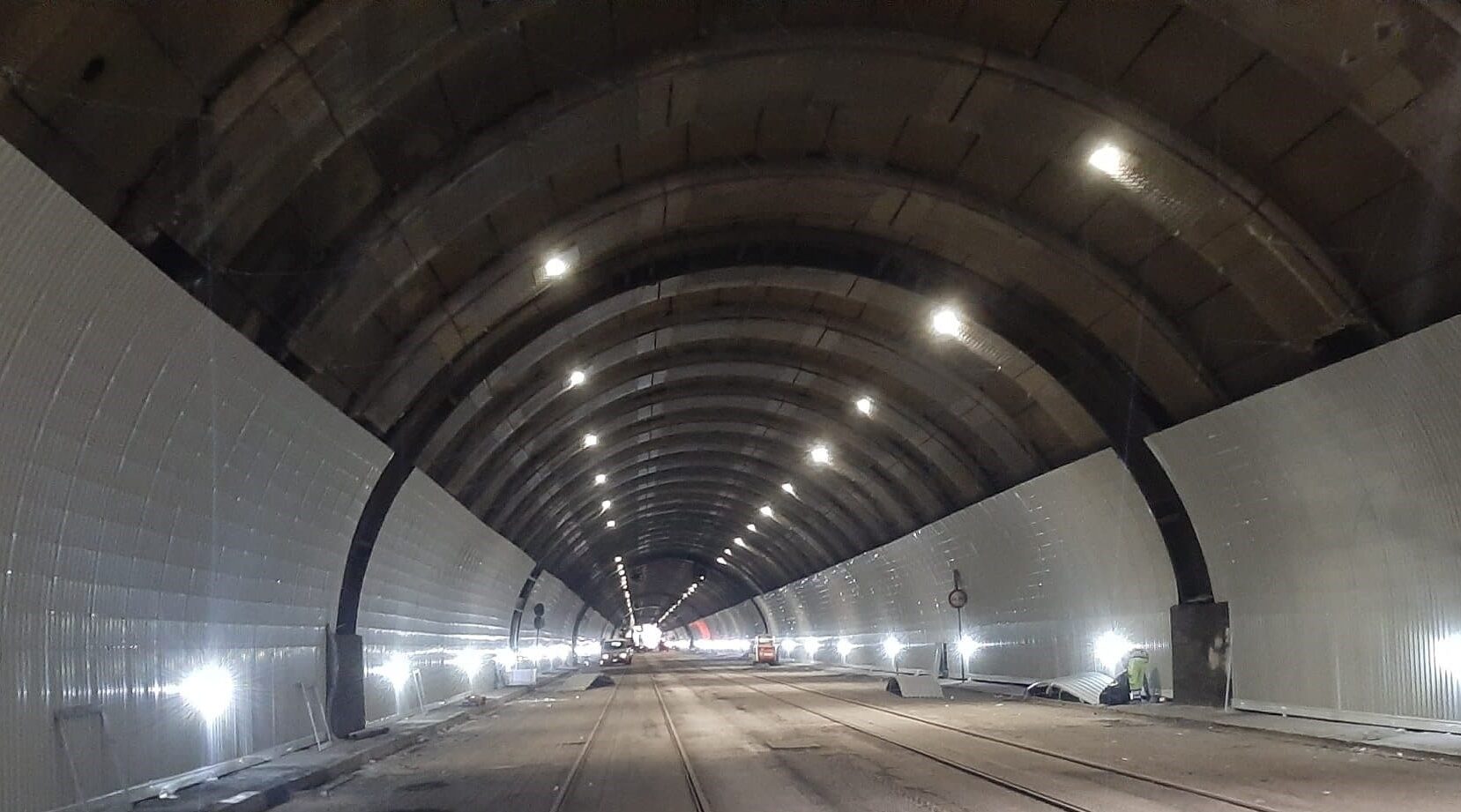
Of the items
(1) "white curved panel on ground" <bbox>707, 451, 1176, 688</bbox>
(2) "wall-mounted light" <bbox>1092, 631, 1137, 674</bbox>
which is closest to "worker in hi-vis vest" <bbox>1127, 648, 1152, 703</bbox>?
(1) "white curved panel on ground" <bbox>707, 451, 1176, 688</bbox>

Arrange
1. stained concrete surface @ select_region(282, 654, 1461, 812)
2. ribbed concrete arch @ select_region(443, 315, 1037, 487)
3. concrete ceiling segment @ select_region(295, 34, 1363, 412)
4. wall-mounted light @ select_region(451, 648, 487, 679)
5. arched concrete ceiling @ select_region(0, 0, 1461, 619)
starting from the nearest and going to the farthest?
arched concrete ceiling @ select_region(0, 0, 1461, 619)
stained concrete surface @ select_region(282, 654, 1461, 812)
concrete ceiling segment @ select_region(295, 34, 1363, 412)
ribbed concrete arch @ select_region(443, 315, 1037, 487)
wall-mounted light @ select_region(451, 648, 487, 679)

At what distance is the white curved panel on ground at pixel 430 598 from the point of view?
21203 mm

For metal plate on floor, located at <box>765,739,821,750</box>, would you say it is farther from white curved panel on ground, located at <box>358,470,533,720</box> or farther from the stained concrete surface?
white curved panel on ground, located at <box>358,470,533,720</box>

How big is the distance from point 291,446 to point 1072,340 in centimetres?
1329

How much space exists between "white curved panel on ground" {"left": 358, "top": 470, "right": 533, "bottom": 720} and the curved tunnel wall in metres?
4.08

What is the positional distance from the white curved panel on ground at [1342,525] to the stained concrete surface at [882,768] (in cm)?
169

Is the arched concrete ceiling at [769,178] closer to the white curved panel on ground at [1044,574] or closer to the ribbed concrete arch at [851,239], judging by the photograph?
the ribbed concrete arch at [851,239]

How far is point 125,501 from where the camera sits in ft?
33.6

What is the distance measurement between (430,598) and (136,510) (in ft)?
54.9

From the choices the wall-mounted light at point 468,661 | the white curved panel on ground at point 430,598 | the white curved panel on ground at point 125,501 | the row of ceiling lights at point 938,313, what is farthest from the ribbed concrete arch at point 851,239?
the wall-mounted light at point 468,661

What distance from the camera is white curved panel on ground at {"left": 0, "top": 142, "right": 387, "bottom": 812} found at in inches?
325

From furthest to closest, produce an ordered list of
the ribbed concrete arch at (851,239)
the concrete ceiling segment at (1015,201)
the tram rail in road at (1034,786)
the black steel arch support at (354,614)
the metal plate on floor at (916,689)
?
the metal plate on floor at (916,689), the black steel arch support at (354,614), the ribbed concrete arch at (851,239), the concrete ceiling segment at (1015,201), the tram rail in road at (1034,786)

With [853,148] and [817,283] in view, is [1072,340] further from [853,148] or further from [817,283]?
[853,148]

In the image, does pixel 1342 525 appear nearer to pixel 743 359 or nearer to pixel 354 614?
pixel 743 359
